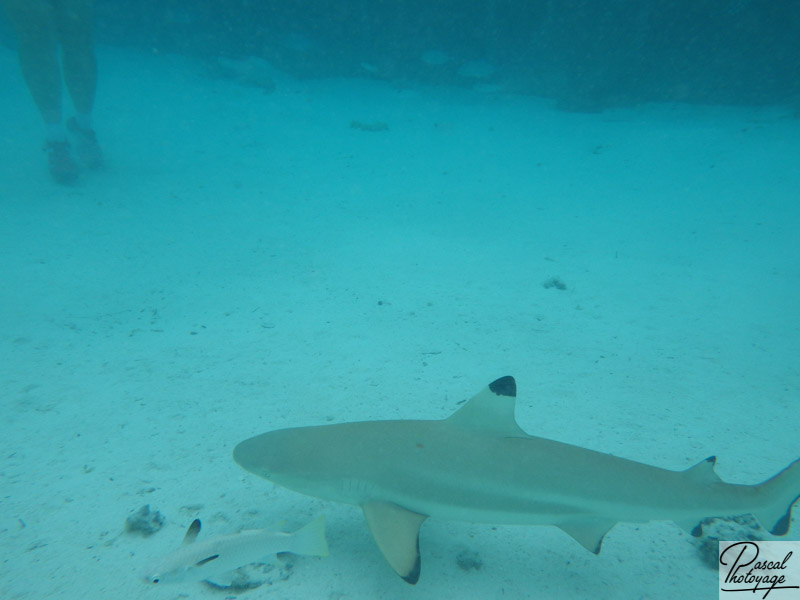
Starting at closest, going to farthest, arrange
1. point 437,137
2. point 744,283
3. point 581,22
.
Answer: point 744,283 → point 437,137 → point 581,22

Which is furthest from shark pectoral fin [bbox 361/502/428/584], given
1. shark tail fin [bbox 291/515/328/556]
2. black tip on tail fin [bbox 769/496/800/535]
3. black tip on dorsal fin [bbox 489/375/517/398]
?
black tip on tail fin [bbox 769/496/800/535]

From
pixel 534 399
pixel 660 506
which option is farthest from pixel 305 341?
pixel 660 506

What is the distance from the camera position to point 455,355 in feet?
15.3

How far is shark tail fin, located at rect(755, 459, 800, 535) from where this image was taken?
2.28 m

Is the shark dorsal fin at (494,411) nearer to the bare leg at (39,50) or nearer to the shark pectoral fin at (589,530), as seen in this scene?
the shark pectoral fin at (589,530)

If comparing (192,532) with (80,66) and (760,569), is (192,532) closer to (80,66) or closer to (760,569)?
(760,569)

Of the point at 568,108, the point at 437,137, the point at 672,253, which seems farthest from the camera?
the point at 568,108

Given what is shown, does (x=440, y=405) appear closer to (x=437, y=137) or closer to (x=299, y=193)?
(x=299, y=193)

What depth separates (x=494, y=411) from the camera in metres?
2.35

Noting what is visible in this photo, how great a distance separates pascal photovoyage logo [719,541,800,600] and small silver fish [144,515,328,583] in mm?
2553

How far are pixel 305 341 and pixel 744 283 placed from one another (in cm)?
716

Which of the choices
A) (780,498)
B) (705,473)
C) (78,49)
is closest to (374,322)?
(705,473)

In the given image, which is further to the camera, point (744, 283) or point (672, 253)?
point (672, 253)

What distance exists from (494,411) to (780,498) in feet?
5.80
